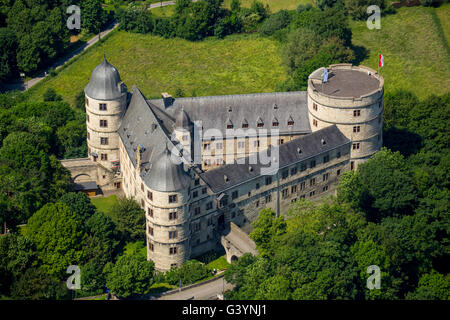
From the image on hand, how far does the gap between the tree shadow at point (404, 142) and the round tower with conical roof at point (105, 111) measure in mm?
51922

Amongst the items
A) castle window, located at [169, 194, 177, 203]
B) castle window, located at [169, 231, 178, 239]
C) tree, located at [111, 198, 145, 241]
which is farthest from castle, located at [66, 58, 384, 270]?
castle window, located at [169, 194, 177, 203]

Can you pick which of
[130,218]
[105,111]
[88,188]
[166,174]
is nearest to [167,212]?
[166,174]

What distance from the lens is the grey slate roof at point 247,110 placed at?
168 m

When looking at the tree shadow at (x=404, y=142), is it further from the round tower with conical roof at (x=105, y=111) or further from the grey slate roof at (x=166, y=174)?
the grey slate roof at (x=166, y=174)

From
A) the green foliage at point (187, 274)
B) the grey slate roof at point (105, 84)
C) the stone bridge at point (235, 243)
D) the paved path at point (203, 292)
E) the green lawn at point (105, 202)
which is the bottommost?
the paved path at point (203, 292)

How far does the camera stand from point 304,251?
143625 millimetres

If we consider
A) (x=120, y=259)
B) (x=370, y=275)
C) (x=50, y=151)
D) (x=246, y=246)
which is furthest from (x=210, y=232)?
(x=50, y=151)

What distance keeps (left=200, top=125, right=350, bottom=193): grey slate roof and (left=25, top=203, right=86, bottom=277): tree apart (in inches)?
892

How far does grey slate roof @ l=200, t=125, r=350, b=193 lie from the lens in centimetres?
15250

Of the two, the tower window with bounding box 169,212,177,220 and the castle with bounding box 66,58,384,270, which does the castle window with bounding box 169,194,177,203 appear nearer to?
the tower window with bounding box 169,212,177,220

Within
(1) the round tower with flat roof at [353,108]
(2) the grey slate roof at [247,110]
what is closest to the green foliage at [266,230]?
(2) the grey slate roof at [247,110]

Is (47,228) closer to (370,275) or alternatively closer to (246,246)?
(246,246)

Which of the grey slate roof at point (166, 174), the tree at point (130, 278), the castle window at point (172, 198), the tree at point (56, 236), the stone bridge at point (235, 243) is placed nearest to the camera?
the tree at point (130, 278)

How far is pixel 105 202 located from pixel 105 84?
72.0 feet
